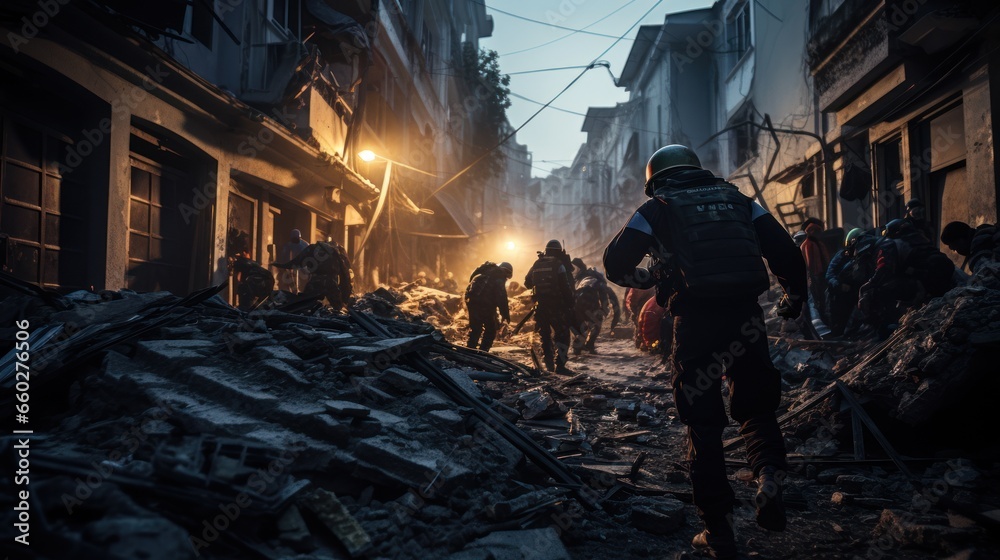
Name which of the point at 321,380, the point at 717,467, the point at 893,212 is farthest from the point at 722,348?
the point at 893,212

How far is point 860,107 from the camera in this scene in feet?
33.8

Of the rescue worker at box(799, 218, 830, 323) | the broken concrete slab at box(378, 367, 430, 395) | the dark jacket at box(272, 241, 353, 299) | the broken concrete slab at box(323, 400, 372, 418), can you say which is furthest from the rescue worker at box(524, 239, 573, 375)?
the broken concrete slab at box(323, 400, 372, 418)

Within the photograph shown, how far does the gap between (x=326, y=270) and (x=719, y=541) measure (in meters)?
8.23

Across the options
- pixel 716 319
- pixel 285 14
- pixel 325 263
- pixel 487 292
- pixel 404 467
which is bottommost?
pixel 404 467

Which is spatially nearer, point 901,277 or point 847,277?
point 901,277

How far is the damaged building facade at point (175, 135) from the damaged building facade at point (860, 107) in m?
8.90

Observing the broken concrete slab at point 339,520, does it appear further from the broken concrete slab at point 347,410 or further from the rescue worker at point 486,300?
the rescue worker at point 486,300

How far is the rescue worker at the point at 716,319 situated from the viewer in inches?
102

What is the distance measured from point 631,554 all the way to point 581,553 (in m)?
0.24

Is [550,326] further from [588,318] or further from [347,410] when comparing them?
[347,410]

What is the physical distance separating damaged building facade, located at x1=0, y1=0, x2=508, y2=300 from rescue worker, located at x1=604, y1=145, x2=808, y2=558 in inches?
251

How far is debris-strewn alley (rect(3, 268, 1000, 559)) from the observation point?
201cm

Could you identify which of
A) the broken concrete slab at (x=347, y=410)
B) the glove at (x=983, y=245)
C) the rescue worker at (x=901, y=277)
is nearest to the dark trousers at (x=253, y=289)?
the broken concrete slab at (x=347, y=410)

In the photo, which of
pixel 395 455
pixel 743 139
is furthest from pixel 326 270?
pixel 743 139
